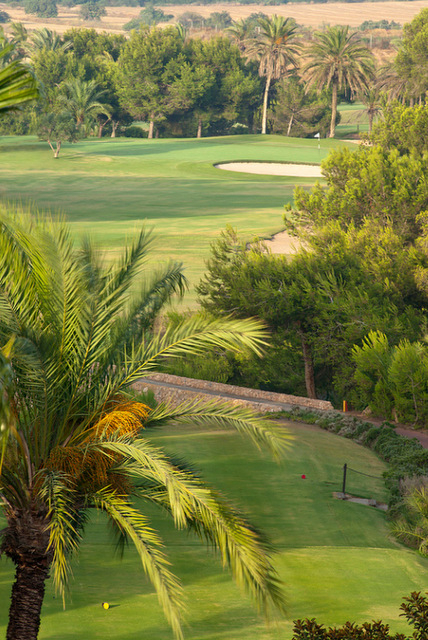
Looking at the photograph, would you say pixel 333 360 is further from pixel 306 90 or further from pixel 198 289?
pixel 306 90

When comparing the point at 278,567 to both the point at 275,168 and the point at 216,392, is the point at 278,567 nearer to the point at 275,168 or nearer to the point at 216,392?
the point at 216,392

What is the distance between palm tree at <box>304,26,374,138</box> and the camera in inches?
3216

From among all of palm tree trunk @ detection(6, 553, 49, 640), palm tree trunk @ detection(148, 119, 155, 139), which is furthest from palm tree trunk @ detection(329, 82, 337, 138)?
palm tree trunk @ detection(6, 553, 49, 640)

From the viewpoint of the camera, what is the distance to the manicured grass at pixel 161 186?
49.1 metres

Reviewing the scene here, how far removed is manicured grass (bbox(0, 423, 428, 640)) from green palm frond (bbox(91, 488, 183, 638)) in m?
1.63

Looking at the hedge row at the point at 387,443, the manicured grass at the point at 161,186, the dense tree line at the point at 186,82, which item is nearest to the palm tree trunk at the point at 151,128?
the dense tree line at the point at 186,82

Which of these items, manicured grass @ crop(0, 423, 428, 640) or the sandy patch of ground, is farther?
the sandy patch of ground

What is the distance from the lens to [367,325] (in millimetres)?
25828

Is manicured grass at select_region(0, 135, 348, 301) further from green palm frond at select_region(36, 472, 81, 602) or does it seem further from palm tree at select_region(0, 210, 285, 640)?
green palm frond at select_region(36, 472, 81, 602)

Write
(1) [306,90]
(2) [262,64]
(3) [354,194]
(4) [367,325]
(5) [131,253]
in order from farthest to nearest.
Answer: (2) [262,64] < (1) [306,90] < (3) [354,194] < (4) [367,325] < (5) [131,253]

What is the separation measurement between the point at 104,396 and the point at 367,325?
59.8ft

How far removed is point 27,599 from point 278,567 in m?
4.09

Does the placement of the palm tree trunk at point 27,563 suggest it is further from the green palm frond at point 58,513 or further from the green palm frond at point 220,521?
the green palm frond at point 220,521

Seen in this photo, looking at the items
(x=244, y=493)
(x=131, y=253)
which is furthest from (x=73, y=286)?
(x=244, y=493)
